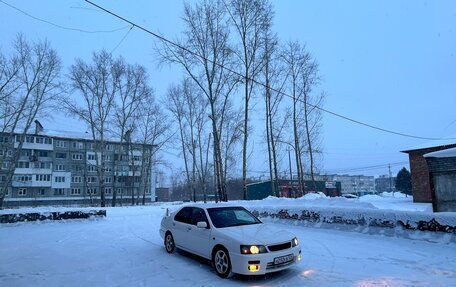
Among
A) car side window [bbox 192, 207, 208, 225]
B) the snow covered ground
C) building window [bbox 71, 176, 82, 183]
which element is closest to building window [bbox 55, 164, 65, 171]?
building window [bbox 71, 176, 82, 183]

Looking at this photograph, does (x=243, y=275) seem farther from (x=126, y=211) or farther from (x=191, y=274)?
(x=126, y=211)

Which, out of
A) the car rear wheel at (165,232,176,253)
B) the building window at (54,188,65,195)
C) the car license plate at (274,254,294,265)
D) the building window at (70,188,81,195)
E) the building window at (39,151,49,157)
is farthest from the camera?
the building window at (70,188,81,195)

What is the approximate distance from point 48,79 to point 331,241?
29.2 meters

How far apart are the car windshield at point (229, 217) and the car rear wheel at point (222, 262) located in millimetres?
701

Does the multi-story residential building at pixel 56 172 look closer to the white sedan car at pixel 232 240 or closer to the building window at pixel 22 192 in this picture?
the building window at pixel 22 192

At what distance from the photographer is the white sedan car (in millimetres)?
6738

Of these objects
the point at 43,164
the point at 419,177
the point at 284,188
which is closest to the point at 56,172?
the point at 43,164

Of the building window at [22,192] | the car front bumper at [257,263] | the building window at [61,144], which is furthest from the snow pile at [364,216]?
the building window at [61,144]

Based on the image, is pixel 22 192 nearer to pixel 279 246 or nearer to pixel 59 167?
pixel 59 167

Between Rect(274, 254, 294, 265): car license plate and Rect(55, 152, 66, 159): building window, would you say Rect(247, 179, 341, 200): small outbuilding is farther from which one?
Rect(274, 254, 294, 265): car license plate

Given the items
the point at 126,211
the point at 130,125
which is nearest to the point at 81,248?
the point at 126,211

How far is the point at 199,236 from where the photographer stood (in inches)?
324

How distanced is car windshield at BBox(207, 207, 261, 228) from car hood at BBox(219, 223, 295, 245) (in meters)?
0.28

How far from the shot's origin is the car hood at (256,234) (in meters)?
6.95
